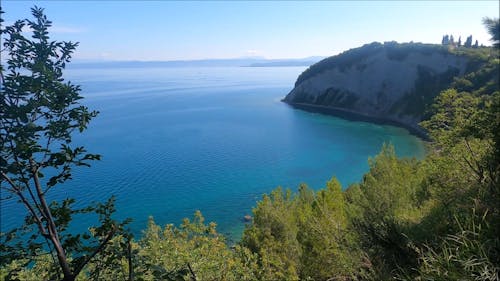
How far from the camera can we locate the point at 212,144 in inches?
3066

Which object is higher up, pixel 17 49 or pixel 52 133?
pixel 17 49

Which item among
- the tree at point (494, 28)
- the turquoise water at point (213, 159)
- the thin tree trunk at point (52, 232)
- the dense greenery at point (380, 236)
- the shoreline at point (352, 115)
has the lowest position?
the turquoise water at point (213, 159)

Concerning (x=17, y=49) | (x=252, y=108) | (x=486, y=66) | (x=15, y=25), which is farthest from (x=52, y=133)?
(x=252, y=108)

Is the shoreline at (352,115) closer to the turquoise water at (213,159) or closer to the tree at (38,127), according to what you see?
the turquoise water at (213,159)

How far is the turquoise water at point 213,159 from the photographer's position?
4556 cm

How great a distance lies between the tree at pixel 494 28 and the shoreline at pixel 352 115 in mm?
80769

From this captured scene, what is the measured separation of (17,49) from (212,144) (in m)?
74.1

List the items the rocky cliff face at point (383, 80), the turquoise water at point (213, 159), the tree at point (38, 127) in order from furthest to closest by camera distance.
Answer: the rocky cliff face at point (383, 80) < the turquoise water at point (213, 159) < the tree at point (38, 127)

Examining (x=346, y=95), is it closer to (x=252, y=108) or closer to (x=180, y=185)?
(x=252, y=108)

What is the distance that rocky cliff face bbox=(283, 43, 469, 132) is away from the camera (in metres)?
114

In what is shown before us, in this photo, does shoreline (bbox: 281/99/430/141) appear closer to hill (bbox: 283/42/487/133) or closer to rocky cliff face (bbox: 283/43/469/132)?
hill (bbox: 283/42/487/133)

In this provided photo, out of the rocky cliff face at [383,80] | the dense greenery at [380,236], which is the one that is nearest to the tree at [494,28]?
the dense greenery at [380,236]

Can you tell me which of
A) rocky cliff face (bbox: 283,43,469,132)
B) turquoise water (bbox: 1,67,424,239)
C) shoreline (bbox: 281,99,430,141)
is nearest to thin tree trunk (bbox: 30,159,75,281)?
turquoise water (bbox: 1,67,424,239)

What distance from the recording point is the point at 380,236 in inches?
417
